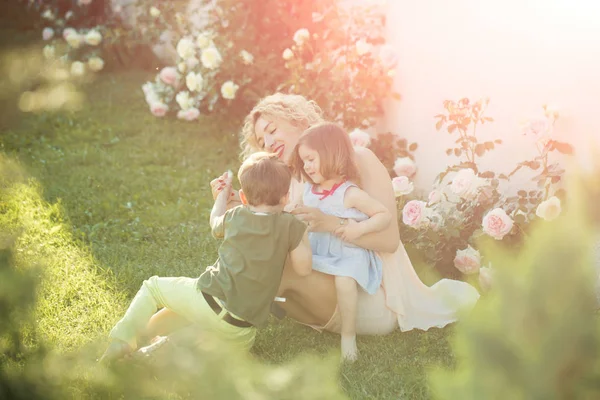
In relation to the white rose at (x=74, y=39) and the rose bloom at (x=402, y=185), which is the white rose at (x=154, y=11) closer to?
the white rose at (x=74, y=39)

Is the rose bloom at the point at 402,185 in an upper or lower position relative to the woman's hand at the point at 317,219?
lower

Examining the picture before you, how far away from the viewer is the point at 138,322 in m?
2.97

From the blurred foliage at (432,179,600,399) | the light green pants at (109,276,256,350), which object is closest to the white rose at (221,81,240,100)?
the light green pants at (109,276,256,350)

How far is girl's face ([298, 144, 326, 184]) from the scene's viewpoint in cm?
309

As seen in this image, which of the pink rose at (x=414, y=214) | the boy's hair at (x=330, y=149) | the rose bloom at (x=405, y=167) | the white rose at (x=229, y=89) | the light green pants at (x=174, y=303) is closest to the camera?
the light green pants at (x=174, y=303)

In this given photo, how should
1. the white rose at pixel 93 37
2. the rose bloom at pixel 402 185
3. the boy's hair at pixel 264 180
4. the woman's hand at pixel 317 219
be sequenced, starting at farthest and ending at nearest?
the white rose at pixel 93 37, the rose bloom at pixel 402 185, the woman's hand at pixel 317 219, the boy's hair at pixel 264 180

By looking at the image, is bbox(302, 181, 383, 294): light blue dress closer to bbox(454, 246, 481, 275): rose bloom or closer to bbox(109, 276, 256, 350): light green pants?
bbox(109, 276, 256, 350): light green pants

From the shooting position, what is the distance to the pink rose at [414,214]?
3820mm

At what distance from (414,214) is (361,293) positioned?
2.43 ft

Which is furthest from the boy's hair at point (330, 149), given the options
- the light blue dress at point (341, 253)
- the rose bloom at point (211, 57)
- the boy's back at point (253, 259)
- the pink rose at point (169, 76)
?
the pink rose at point (169, 76)

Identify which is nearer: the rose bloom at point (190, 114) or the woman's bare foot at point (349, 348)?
the woman's bare foot at point (349, 348)

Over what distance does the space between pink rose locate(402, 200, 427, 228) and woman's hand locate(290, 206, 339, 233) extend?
2.37ft

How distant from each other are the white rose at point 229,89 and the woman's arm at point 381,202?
302cm

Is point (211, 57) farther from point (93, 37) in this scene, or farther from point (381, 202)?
point (381, 202)
